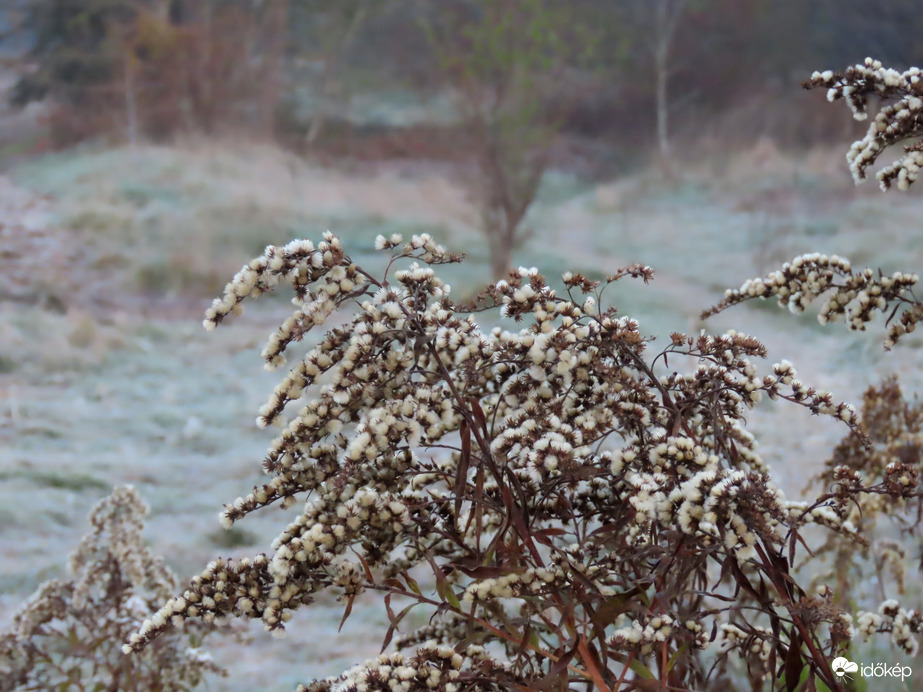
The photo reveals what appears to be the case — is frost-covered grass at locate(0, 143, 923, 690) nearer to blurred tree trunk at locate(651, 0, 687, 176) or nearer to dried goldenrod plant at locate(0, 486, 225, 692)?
blurred tree trunk at locate(651, 0, 687, 176)

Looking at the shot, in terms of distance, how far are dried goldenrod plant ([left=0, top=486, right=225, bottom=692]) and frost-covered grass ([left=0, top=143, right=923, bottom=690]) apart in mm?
236

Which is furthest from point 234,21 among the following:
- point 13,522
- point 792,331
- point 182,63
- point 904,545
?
point 904,545

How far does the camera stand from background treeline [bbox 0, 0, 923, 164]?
1.57 m

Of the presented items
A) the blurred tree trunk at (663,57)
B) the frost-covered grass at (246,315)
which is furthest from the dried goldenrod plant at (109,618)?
the blurred tree trunk at (663,57)

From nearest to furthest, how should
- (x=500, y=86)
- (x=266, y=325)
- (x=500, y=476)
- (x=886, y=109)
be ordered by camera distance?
(x=500, y=476) < (x=886, y=109) < (x=266, y=325) < (x=500, y=86)

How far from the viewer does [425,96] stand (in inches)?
67.6

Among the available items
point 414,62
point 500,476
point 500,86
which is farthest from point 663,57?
point 500,476

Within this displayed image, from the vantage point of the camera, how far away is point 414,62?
1.71 meters

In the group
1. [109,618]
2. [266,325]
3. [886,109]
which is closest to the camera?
[886,109]

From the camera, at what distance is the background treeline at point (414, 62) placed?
1.57m

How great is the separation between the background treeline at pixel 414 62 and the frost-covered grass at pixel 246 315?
0.25 ft

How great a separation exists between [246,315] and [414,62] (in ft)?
2.00

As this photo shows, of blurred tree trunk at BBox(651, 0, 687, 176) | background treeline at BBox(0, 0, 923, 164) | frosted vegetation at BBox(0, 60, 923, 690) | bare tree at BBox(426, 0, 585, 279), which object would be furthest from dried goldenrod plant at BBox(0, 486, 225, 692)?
blurred tree trunk at BBox(651, 0, 687, 176)

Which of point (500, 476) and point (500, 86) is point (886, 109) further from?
point (500, 86)
